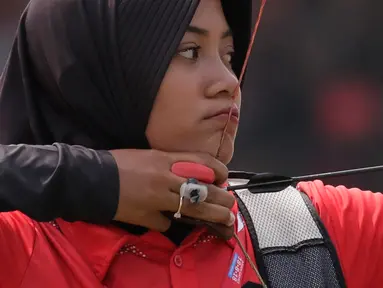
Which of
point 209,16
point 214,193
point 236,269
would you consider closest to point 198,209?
point 214,193

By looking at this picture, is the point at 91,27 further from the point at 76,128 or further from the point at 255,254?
the point at 255,254

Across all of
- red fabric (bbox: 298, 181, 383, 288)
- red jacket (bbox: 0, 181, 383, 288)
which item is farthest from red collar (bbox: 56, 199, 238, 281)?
red fabric (bbox: 298, 181, 383, 288)

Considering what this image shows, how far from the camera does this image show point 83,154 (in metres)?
0.88

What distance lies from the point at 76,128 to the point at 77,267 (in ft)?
0.58

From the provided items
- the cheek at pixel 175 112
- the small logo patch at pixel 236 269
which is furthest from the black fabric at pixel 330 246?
the cheek at pixel 175 112

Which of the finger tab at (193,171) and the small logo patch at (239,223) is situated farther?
the small logo patch at (239,223)

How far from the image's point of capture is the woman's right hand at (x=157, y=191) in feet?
2.88

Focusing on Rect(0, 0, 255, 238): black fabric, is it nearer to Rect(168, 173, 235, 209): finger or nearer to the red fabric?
Rect(168, 173, 235, 209): finger

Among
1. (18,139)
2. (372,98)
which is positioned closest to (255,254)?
(18,139)

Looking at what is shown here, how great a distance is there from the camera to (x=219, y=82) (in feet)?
3.07

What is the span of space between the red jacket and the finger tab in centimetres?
11

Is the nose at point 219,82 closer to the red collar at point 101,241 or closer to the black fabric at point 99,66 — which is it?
the black fabric at point 99,66

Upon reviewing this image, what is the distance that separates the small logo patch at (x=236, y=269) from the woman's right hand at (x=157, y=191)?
8 centimetres

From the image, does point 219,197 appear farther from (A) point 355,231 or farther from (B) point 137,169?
(A) point 355,231
